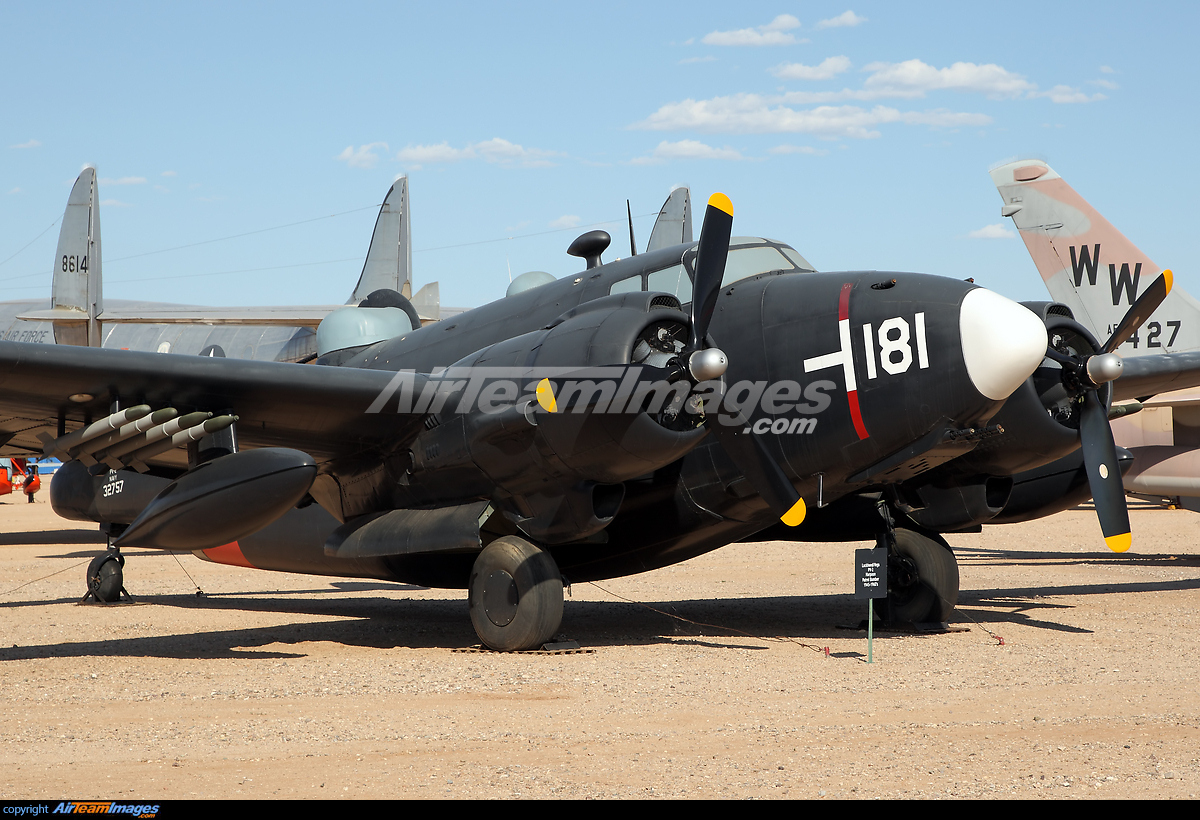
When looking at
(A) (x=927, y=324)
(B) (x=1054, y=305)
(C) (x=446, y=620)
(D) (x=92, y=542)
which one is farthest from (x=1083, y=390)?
(D) (x=92, y=542)

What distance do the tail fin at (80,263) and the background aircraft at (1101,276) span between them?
1197 inches

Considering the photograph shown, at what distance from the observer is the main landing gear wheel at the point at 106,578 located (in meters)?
15.7

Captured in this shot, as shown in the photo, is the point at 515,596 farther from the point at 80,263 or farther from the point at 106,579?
the point at 80,263

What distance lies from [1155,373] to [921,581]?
4.29 m

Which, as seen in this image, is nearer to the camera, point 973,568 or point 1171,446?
point 973,568

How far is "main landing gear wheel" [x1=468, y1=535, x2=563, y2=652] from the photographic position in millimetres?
10469

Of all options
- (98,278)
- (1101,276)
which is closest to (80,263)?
(98,278)

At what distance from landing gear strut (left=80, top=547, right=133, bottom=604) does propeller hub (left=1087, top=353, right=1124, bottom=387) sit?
13.1 metres

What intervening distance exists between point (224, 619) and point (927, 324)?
388 inches

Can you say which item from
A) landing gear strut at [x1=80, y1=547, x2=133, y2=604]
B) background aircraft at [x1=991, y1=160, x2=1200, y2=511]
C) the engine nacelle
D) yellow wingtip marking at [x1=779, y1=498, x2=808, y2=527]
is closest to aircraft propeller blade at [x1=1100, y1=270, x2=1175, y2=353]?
yellow wingtip marking at [x1=779, y1=498, x2=808, y2=527]

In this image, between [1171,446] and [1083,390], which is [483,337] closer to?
[1083,390]

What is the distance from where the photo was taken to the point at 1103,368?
1073cm

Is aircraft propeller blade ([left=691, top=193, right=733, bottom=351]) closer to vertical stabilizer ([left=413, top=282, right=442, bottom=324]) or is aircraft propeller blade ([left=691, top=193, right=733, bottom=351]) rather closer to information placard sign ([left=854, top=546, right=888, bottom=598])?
information placard sign ([left=854, top=546, right=888, bottom=598])

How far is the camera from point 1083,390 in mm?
11156
